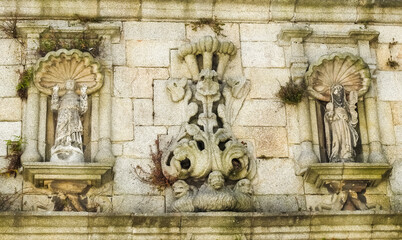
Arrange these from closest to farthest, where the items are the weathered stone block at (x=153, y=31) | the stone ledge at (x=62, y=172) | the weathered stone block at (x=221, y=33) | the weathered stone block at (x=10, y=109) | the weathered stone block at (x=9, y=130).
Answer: the stone ledge at (x=62, y=172) < the weathered stone block at (x=9, y=130) < the weathered stone block at (x=10, y=109) < the weathered stone block at (x=153, y=31) < the weathered stone block at (x=221, y=33)

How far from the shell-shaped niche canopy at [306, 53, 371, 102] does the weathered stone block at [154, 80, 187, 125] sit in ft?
4.58

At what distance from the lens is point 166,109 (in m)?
10.2

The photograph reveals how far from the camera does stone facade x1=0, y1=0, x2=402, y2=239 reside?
970 cm

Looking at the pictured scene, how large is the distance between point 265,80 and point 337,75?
0.78 m

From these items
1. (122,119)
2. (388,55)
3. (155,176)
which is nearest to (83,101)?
(122,119)

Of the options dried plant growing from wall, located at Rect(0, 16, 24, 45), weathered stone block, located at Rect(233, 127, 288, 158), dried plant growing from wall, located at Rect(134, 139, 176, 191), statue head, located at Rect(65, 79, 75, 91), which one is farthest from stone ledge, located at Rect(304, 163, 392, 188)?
dried plant growing from wall, located at Rect(0, 16, 24, 45)

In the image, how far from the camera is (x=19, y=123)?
10008 millimetres

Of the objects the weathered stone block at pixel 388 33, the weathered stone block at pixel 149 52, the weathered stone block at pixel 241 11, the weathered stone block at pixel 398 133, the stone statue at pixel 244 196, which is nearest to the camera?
the stone statue at pixel 244 196

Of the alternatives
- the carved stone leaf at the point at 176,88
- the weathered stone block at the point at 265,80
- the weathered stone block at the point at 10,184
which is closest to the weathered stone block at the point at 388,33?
the weathered stone block at the point at 265,80

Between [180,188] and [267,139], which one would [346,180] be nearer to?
[267,139]

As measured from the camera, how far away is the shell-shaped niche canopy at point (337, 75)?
34.2 feet

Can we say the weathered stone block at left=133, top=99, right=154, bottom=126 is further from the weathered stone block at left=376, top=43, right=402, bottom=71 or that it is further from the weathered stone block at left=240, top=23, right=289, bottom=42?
the weathered stone block at left=376, top=43, right=402, bottom=71

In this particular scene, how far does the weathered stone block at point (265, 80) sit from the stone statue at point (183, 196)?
1.30 metres

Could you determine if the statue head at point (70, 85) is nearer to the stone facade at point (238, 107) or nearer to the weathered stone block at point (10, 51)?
the stone facade at point (238, 107)
